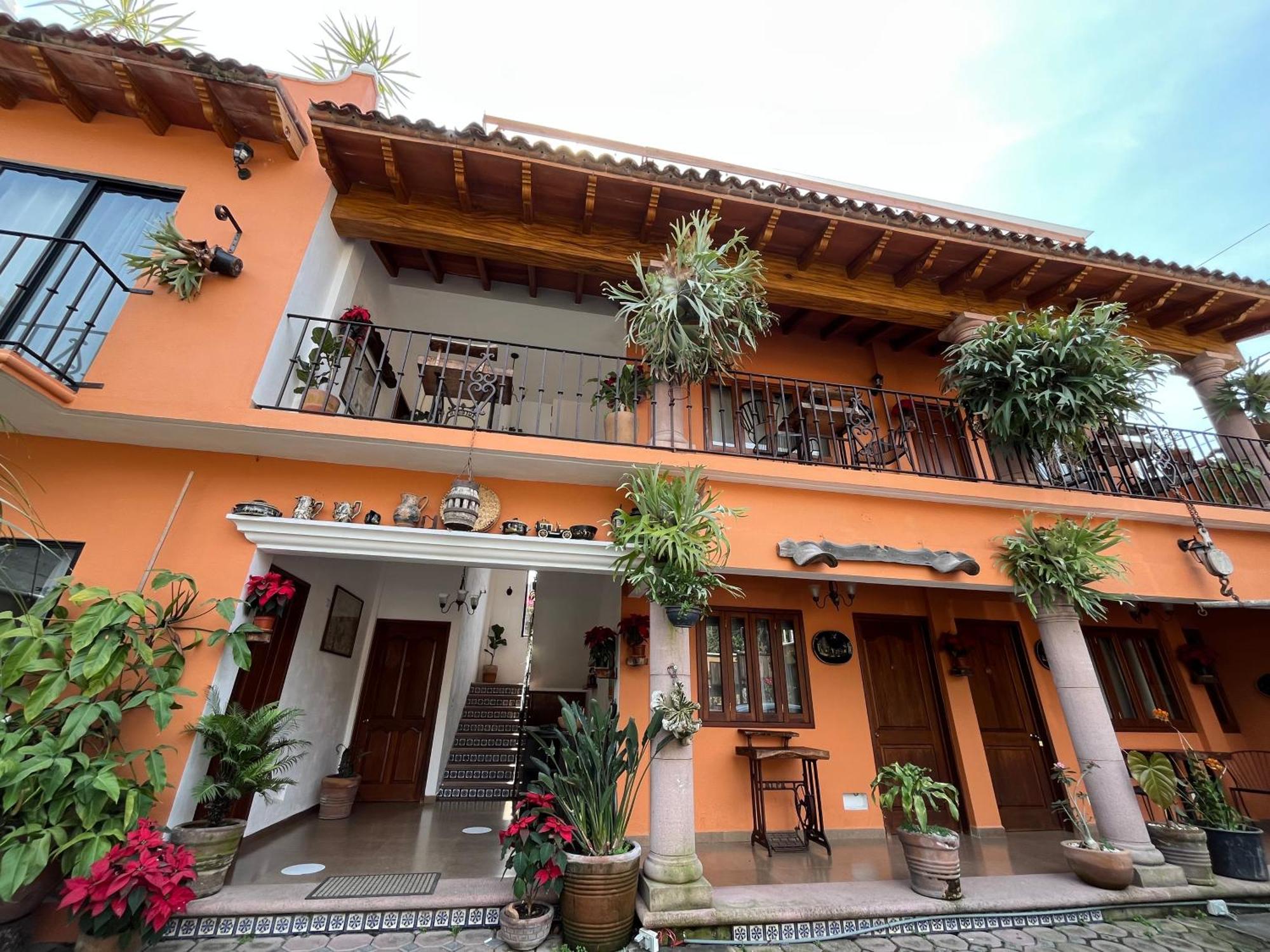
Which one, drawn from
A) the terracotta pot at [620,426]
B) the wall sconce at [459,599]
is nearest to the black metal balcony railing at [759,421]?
the terracotta pot at [620,426]

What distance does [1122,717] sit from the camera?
6.09 m

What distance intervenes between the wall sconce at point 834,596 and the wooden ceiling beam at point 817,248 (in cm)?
355

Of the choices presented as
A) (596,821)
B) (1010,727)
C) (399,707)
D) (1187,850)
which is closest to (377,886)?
(596,821)

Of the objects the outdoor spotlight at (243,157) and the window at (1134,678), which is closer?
the outdoor spotlight at (243,157)

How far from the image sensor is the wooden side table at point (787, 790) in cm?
468

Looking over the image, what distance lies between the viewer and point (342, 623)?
5.91 meters

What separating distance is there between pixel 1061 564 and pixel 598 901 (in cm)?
442

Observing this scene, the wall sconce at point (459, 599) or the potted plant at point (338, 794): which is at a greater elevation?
the wall sconce at point (459, 599)

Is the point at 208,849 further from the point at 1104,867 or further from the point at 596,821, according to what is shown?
Result: the point at 1104,867

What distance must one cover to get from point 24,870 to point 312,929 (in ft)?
4.64

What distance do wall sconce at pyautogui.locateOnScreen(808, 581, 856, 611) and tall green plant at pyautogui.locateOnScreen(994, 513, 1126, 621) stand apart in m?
1.61

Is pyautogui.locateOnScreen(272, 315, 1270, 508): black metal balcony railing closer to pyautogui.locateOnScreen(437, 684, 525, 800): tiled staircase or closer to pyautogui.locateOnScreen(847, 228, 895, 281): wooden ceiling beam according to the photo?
Result: pyautogui.locateOnScreen(847, 228, 895, 281): wooden ceiling beam

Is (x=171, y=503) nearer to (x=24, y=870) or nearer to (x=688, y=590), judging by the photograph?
(x=24, y=870)

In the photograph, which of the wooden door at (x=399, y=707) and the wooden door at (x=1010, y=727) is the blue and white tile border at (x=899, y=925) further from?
the wooden door at (x=399, y=707)
